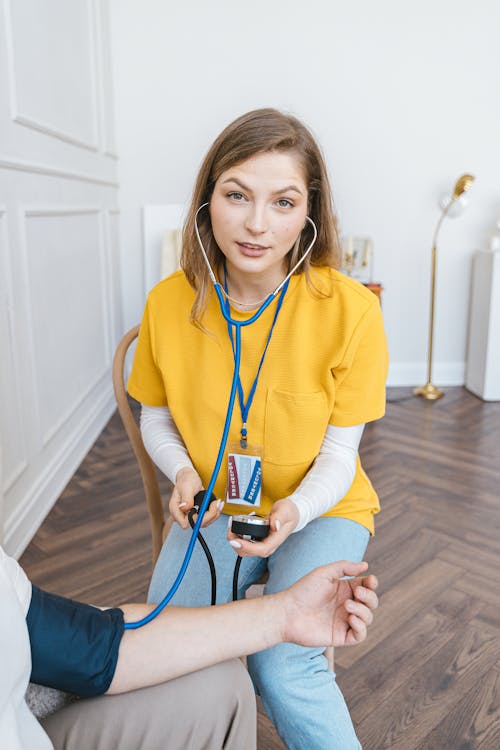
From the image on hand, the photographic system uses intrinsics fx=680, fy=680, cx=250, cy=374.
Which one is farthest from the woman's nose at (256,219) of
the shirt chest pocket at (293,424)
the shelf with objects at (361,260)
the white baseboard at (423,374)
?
the white baseboard at (423,374)

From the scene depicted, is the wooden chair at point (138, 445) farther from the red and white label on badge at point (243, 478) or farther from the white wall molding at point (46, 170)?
the white wall molding at point (46, 170)

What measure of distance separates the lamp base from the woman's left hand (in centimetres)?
285

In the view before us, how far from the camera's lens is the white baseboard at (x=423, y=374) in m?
4.05

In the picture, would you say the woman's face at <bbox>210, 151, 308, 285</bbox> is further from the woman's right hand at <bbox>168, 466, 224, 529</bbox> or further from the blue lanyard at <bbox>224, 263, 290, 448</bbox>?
the woman's right hand at <bbox>168, 466, 224, 529</bbox>

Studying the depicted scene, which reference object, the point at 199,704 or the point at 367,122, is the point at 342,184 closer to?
the point at 367,122

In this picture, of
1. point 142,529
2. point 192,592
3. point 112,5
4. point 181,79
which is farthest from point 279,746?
point 112,5

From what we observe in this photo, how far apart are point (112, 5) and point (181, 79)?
0.50 metres

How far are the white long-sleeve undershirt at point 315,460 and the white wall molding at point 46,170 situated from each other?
1025 mm

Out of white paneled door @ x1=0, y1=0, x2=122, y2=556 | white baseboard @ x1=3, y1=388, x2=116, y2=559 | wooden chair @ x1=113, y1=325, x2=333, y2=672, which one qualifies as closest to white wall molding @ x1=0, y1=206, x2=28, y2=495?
white paneled door @ x1=0, y1=0, x2=122, y2=556

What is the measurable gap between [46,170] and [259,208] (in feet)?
4.97

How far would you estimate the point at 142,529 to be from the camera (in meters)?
2.21

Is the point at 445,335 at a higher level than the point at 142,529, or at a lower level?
higher

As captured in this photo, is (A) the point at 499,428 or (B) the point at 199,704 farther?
(A) the point at 499,428

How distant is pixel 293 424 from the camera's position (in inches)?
46.6
